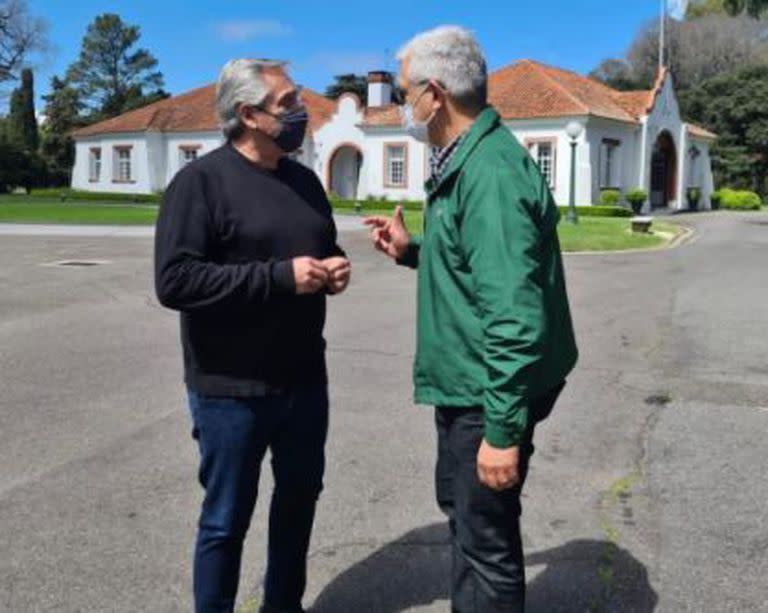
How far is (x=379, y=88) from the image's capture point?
158ft

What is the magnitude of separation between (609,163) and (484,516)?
40294mm

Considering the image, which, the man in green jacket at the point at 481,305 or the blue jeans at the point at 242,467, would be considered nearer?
the man in green jacket at the point at 481,305

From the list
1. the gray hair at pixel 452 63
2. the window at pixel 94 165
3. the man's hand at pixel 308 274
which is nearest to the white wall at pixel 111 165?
the window at pixel 94 165

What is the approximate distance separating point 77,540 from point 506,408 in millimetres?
2532

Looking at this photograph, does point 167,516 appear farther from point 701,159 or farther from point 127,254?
point 701,159

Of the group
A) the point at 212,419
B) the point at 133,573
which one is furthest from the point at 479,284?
the point at 133,573

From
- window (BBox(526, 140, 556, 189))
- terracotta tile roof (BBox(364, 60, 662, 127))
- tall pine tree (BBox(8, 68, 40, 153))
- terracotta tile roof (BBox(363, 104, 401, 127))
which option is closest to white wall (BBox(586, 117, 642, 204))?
terracotta tile roof (BBox(364, 60, 662, 127))

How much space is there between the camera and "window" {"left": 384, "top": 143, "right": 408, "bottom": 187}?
143ft

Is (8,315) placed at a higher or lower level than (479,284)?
lower

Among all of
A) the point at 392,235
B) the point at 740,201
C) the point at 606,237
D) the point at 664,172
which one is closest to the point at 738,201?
the point at 740,201

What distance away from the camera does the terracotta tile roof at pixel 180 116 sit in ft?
167

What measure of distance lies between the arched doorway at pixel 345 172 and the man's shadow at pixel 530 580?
43927 mm

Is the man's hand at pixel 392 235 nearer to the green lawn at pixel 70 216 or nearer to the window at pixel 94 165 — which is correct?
the green lawn at pixel 70 216

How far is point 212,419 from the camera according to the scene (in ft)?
9.96
